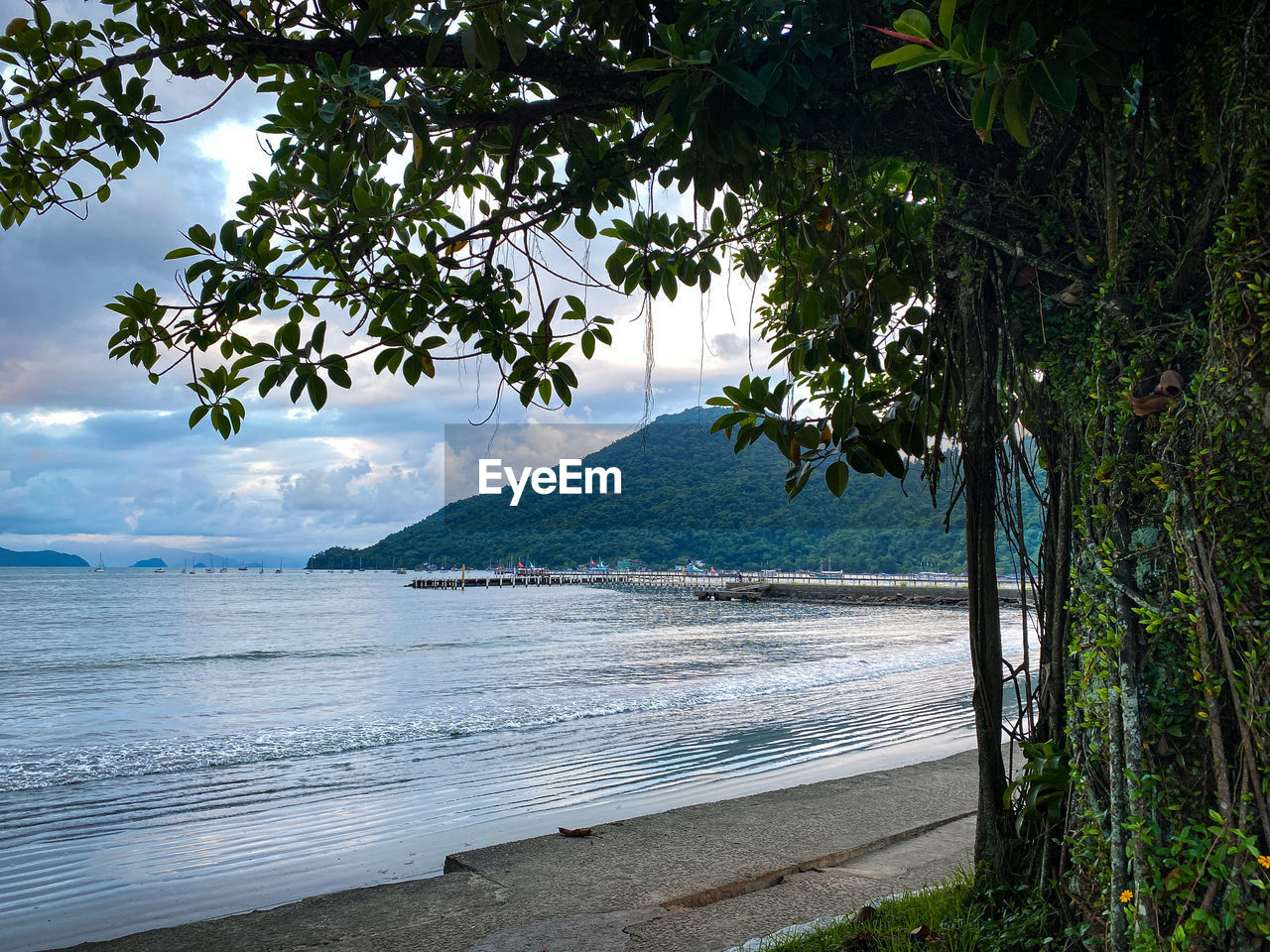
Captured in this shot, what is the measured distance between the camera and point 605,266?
2781mm

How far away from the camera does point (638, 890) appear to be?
335 cm

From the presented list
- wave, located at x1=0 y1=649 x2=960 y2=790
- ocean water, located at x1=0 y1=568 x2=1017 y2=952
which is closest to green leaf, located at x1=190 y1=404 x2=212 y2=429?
ocean water, located at x1=0 y1=568 x2=1017 y2=952

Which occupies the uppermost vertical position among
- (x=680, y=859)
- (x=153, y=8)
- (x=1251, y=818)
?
(x=153, y=8)

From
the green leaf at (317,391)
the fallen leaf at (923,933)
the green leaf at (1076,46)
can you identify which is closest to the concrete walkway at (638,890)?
the fallen leaf at (923,933)

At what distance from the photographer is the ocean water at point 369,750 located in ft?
17.6

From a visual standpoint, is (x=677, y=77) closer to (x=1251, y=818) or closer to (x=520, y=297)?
(x=520, y=297)

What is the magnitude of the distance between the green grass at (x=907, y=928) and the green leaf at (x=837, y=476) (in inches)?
51.3

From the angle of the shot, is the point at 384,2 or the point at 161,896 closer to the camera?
the point at 384,2

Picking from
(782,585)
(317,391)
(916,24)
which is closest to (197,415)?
(317,391)

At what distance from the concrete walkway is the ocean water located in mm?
1576

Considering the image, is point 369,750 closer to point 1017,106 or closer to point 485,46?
point 485,46

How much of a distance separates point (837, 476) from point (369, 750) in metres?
9.27

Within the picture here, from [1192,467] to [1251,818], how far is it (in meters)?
0.57

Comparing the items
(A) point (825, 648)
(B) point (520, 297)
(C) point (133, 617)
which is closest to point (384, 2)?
(B) point (520, 297)
